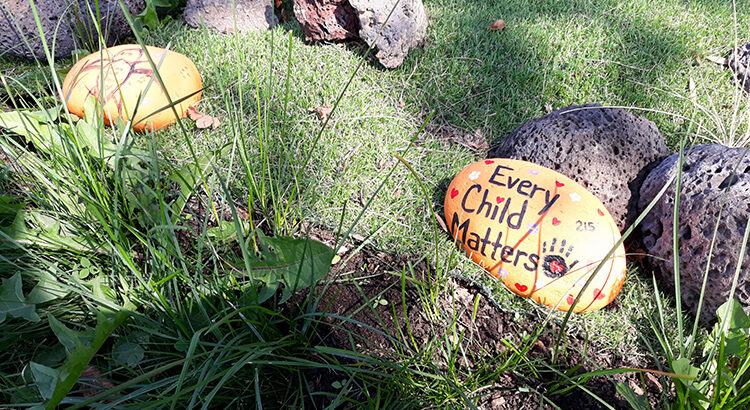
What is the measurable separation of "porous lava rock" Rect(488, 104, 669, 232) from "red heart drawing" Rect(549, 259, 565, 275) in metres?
0.56

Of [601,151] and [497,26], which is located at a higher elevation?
[497,26]

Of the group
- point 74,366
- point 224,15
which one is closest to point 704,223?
point 74,366

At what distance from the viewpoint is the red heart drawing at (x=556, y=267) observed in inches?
74.0

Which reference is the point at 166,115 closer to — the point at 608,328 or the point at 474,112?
the point at 474,112

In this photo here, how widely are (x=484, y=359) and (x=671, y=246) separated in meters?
1.02

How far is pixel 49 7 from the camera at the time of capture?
10.3ft

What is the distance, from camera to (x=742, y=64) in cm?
318

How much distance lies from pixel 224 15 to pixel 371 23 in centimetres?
125

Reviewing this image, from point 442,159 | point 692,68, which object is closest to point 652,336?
point 442,159

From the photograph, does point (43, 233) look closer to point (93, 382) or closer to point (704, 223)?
point (93, 382)

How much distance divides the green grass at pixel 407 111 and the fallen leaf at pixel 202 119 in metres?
0.04

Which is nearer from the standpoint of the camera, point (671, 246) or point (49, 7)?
point (671, 246)

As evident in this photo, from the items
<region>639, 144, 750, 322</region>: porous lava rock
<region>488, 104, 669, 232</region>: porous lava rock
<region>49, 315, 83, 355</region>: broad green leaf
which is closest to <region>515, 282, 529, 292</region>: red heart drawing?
<region>639, 144, 750, 322</region>: porous lava rock

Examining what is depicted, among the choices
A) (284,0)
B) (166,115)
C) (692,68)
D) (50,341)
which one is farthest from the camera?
(284,0)
